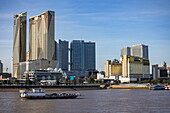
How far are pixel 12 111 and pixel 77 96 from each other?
37800 mm

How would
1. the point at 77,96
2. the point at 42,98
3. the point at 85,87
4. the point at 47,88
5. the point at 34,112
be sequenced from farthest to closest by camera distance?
1. the point at 85,87
2. the point at 47,88
3. the point at 77,96
4. the point at 42,98
5. the point at 34,112

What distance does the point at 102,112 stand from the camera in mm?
56125

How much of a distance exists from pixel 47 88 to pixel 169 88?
2454 inches

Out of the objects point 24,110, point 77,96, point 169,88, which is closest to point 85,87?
point 169,88

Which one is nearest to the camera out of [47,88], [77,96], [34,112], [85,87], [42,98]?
[34,112]

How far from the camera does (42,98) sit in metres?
85.8

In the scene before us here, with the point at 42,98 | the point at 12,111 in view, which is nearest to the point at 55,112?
the point at 12,111

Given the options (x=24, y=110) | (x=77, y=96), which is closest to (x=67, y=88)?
(x=77, y=96)

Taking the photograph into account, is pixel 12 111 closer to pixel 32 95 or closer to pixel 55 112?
pixel 55 112

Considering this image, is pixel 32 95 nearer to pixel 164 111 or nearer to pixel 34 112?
pixel 34 112

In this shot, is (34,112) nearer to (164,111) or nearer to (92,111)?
(92,111)

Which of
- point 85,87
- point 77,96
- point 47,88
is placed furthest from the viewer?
point 85,87

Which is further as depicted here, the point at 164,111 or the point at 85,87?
the point at 85,87

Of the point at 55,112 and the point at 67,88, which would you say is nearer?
the point at 55,112
